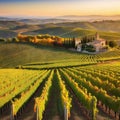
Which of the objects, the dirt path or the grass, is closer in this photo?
the dirt path

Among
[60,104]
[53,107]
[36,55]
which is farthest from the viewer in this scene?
[36,55]

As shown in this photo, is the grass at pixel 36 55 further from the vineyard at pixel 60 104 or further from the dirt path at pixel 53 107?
the vineyard at pixel 60 104

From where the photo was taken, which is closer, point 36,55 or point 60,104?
point 60,104

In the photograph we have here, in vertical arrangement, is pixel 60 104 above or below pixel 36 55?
above

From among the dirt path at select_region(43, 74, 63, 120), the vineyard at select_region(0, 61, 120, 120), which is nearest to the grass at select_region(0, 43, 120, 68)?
the dirt path at select_region(43, 74, 63, 120)

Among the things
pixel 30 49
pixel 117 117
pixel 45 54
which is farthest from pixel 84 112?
pixel 30 49

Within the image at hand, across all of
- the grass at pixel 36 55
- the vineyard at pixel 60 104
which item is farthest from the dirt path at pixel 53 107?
the grass at pixel 36 55

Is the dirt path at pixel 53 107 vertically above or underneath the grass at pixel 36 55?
above

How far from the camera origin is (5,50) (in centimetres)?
13738

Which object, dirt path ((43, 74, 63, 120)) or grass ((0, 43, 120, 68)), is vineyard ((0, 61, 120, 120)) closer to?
dirt path ((43, 74, 63, 120))

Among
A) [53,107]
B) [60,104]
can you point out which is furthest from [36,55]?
[60,104]

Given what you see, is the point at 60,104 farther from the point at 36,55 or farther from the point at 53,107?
the point at 36,55

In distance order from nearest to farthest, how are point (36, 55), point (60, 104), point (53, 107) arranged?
point (60, 104) → point (53, 107) → point (36, 55)

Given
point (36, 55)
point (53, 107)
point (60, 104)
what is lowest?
point (36, 55)
